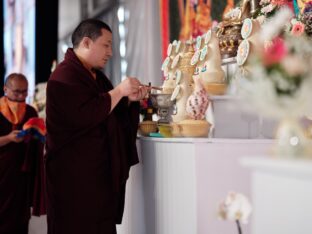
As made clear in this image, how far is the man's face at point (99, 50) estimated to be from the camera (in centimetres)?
210

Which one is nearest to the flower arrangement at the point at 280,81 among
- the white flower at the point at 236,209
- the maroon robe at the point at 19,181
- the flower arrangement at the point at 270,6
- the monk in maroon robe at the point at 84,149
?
the white flower at the point at 236,209

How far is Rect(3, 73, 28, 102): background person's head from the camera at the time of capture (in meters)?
3.35

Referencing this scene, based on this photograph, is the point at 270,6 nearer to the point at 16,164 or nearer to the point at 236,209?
the point at 236,209

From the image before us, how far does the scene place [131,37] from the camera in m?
4.90

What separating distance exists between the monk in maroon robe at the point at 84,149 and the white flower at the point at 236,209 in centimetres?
104

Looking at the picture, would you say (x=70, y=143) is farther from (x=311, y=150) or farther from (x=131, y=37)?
(x=131, y=37)

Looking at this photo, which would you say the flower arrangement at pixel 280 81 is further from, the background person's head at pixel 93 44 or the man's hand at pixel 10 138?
the man's hand at pixel 10 138

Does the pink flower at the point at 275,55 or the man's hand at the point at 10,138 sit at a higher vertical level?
the pink flower at the point at 275,55

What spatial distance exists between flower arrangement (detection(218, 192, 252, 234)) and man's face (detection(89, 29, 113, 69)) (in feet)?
4.10

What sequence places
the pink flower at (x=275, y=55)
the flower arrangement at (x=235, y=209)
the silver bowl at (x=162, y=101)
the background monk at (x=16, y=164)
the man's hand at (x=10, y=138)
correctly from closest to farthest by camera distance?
1. the pink flower at (x=275, y=55)
2. the flower arrangement at (x=235, y=209)
3. the silver bowl at (x=162, y=101)
4. the man's hand at (x=10, y=138)
5. the background monk at (x=16, y=164)

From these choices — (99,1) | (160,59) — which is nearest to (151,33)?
(160,59)

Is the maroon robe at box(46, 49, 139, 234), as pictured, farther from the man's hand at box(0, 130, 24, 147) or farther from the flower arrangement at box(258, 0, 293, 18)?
the man's hand at box(0, 130, 24, 147)

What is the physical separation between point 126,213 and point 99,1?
364cm

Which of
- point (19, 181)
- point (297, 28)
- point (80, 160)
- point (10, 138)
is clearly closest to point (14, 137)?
point (10, 138)
